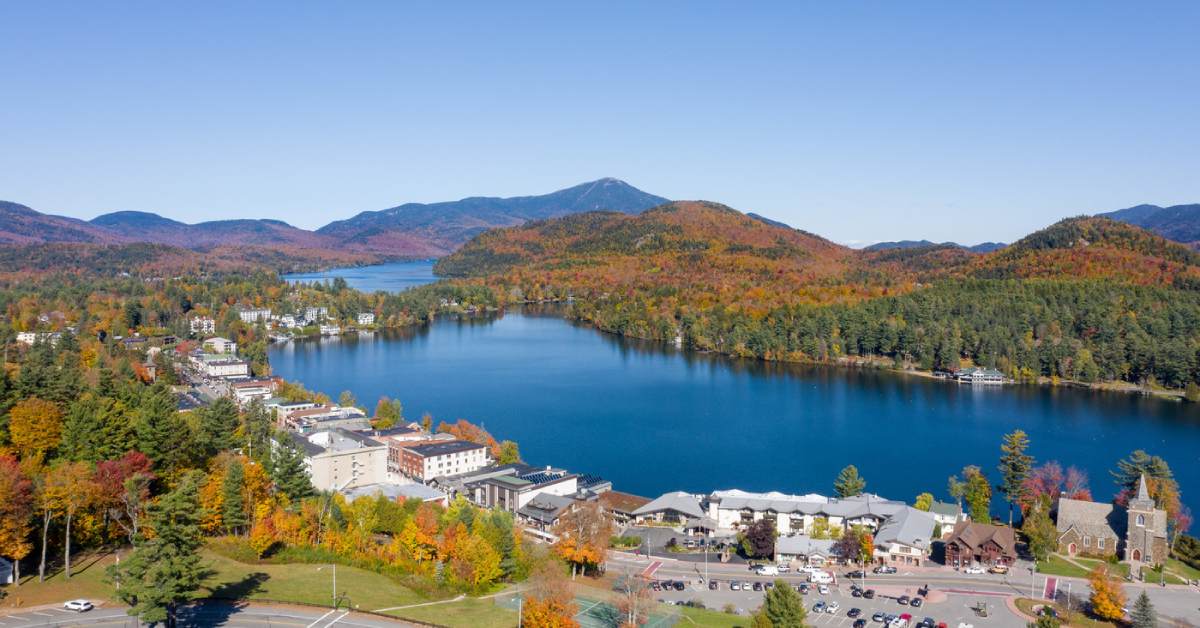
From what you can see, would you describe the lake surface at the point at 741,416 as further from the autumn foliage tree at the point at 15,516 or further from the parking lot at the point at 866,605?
the autumn foliage tree at the point at 15,516

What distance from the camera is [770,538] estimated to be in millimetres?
16422

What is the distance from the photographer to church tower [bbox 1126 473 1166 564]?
15.9 meters

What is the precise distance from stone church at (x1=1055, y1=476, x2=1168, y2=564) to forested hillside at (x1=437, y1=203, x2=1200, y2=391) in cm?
2305

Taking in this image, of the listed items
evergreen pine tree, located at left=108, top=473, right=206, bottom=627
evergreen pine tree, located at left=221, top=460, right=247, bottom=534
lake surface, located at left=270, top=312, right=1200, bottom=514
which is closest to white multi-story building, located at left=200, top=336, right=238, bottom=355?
lake surface, located at left=270, top=312, right=1200, bottom=514

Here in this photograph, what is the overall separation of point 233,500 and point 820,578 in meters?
10.1

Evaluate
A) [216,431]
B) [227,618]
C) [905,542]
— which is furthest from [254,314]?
[905,542]

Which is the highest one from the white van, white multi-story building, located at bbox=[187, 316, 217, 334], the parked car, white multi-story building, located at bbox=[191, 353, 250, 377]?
white multi-story building, located at bbox=[187, 316, 217, 334]

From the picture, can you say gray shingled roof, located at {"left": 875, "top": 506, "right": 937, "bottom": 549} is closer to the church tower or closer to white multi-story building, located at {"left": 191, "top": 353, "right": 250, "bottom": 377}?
the church tower

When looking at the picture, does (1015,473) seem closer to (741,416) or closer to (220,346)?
(741,416)

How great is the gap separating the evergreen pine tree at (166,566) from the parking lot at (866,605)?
7.10m

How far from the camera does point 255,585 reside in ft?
41.2

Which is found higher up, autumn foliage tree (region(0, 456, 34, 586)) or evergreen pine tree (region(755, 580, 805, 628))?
autumn foliage tree (region(0, 456, 34, 586))

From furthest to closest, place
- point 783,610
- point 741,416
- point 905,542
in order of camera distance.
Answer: point 741,416
point 905,542
point 783,610

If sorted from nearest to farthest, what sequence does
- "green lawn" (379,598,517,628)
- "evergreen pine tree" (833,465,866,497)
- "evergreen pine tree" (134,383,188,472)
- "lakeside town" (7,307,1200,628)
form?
"green lawn" (379,598,517,628) → "lakeside town" (7,307,1200,628) → "evergreen pine tree" (134,383,188,472) → "evergreen pine tree" (833,465,866,497)
